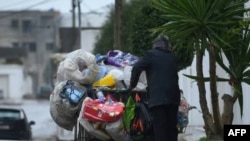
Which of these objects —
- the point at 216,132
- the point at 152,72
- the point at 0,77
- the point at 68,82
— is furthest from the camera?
the point at 0,77

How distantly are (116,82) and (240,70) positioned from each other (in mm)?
1747

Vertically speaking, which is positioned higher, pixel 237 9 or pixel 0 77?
pixel 237 9

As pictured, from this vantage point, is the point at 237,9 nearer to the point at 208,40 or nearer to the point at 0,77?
the point at 208,40

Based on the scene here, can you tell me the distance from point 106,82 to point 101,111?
854 millimetres

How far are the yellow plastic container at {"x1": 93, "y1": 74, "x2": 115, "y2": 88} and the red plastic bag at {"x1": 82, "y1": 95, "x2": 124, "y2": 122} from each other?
2.00ft

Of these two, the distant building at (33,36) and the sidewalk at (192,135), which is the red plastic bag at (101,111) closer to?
the sidewalk at (192,135)

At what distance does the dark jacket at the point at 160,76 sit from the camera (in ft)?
29.1

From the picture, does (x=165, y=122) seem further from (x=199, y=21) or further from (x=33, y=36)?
(x=33, y=36)

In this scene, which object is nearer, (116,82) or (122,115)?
(122,115)

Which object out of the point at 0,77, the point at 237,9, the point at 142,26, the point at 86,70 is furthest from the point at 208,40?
the point at 0,77

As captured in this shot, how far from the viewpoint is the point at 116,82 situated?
10.1 metres

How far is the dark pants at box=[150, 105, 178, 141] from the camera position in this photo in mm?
8891

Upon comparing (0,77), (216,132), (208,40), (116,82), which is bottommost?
(0,77)

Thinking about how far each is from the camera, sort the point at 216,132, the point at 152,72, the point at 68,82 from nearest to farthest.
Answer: the point at 152,72, the point at 68,82, the point at 216,132
